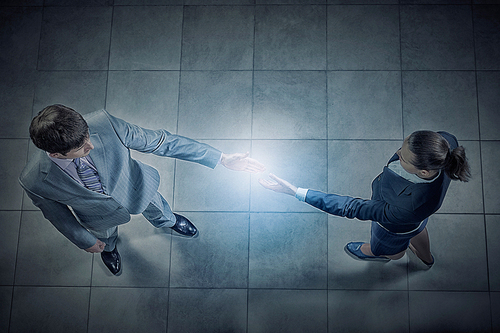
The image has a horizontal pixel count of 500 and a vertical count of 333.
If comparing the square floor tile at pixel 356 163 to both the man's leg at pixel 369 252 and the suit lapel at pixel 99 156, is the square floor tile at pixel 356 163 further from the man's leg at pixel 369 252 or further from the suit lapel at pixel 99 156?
the suit lapel at pixel 99 156

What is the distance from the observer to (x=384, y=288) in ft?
9.14

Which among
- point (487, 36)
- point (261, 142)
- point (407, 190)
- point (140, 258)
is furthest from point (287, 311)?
point (487, 36)

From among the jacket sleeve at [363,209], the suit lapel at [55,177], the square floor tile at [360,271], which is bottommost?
the square floor tile at [360,271]

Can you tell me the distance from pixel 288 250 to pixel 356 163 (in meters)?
0.93

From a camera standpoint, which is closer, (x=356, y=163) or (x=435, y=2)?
(x=356, y=163)

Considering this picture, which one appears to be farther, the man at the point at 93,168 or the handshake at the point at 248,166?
the handshake at the point at 248,166

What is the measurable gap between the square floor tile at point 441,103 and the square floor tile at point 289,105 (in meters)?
0.74

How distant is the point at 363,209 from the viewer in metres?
1.96

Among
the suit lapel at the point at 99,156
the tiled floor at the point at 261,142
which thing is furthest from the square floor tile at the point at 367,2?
the suit lapel at the point at 99,156

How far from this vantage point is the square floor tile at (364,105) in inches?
117

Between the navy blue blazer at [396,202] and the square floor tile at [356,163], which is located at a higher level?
the square floor tile at [356,163]

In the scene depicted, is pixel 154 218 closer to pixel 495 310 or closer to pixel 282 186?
pixel 282 186

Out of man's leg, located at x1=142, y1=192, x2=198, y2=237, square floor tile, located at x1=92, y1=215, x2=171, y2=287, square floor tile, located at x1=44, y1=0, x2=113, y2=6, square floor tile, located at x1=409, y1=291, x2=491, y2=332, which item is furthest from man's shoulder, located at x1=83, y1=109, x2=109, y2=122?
square floor tile, located at x1=409, y1=291, x2=491, y2=332

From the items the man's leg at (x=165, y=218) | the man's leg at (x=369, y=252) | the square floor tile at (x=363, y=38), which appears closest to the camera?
the man's leg at (x=165, y=218)
